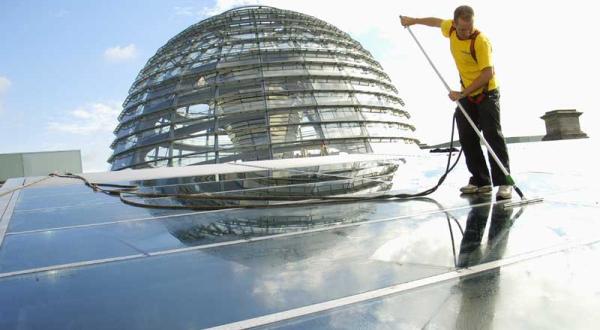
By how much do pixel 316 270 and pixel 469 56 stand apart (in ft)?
10.9

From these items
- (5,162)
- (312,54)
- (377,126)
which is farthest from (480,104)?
(5,162)

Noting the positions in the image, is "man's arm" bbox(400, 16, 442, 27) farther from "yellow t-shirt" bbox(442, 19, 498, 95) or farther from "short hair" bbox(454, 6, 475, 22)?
"short hair" bbox(454, 6, 475, 22)

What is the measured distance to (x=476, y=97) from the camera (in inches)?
182

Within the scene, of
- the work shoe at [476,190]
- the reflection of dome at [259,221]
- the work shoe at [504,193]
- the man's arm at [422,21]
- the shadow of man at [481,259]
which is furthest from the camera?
the man's arm at [422,21]

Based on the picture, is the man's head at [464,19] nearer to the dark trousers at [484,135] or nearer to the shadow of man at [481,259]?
the dark trousers at [484,135]

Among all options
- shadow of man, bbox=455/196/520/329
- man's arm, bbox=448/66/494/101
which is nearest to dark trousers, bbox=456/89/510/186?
man's arm, bbox=448/66/494/101

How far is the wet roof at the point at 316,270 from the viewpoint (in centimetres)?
156

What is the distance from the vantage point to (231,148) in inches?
734

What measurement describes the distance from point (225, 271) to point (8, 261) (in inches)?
51.5

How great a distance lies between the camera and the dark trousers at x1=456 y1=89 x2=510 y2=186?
14.6 ft

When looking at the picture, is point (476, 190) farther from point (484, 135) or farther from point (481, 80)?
point (481, 80)

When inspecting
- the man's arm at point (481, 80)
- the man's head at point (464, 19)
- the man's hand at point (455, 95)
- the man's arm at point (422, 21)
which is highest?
the man's arm at point (422, 21)

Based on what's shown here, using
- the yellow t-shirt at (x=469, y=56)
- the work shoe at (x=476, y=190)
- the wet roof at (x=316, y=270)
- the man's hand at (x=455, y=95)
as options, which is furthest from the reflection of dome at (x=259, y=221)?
the yellow t-shirt at (x=469, y=56)

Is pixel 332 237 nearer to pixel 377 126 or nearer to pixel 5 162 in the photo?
pixel 377 126
